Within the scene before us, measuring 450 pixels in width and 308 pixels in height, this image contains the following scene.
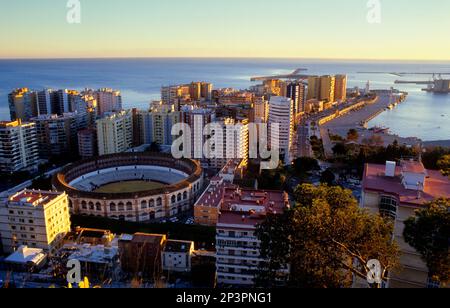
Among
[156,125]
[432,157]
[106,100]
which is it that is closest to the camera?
[432,157]

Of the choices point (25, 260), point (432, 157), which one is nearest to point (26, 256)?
point (25, 260)

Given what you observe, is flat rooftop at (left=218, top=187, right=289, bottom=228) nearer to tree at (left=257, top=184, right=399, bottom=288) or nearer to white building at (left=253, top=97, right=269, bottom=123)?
tree at (left=257, top=184, right=399, bottom=288)

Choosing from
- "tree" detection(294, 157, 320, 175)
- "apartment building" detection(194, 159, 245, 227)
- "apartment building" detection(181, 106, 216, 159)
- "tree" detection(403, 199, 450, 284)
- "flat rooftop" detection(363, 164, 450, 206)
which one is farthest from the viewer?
"apartment building" detection(181, 106, 216, 159)

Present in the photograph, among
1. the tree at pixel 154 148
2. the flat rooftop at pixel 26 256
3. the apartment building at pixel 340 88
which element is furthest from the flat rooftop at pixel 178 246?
the apartment building at pixel 340 88

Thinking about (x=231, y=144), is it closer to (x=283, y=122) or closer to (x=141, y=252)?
(x=283, y=122)

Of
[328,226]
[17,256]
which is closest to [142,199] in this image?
[17,256]

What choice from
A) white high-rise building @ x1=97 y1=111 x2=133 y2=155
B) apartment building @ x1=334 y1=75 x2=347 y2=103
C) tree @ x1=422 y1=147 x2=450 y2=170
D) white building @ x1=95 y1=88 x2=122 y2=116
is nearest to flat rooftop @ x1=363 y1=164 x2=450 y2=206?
tree @ x1=422 y1=147 x2=450 y2=170
